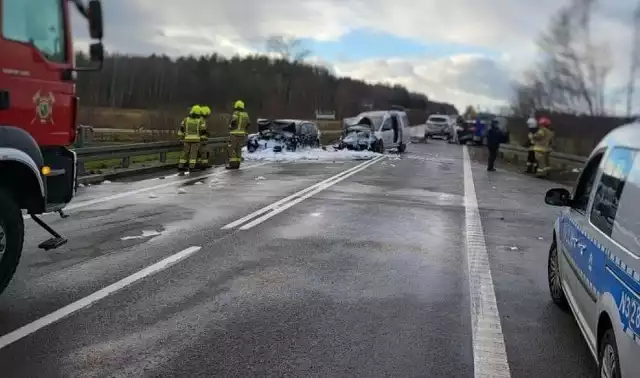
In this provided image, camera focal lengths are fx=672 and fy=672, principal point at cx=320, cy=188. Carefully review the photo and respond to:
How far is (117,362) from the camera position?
433 centimetres

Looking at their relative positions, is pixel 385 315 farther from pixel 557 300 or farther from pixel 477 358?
pixel 557 300

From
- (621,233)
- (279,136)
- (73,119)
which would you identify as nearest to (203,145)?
(279,136)

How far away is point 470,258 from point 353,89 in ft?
471

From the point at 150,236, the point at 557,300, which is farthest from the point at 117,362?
the point at 150,236

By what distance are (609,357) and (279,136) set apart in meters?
25.8

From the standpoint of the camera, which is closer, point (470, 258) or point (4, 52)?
point (4, 52)

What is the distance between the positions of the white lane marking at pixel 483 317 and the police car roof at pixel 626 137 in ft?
5.37

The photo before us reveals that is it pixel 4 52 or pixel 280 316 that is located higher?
pixel 4 52

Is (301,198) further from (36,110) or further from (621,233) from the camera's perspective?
(621,233)

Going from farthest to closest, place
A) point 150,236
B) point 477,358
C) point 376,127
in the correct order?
point 376,127 < point 150,236 < point 477,358

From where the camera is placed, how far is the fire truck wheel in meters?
5.46

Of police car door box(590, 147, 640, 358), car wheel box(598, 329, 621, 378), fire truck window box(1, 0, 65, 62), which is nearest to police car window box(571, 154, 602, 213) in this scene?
police car door box(590, 147, 640, 358)

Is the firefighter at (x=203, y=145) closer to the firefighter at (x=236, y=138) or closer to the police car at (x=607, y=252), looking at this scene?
the firefighter at (x=236, y=138)

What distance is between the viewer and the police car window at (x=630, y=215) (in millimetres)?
3416
